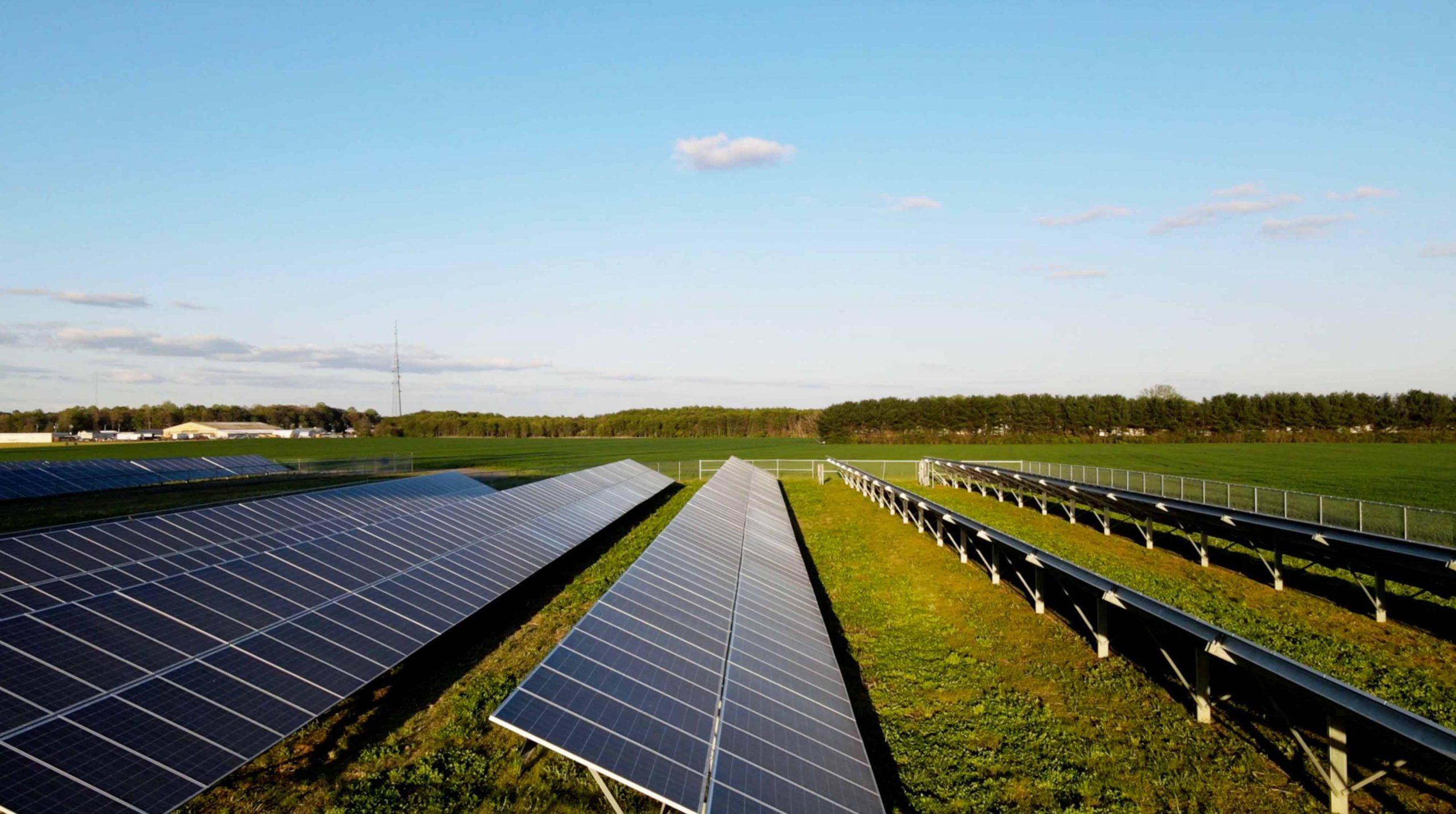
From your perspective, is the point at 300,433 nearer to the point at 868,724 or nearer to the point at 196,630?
the point at 196,630

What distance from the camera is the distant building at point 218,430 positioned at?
533 ft

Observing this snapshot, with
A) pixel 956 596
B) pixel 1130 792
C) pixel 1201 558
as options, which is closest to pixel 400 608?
pixel 1130 792

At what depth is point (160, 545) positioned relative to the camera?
1492cm

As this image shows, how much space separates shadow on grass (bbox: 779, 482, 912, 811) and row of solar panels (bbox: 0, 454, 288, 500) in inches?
Result: 1703

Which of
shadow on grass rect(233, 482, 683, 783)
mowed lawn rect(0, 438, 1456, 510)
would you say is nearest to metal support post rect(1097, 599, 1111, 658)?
shadow on grass rect(233, 482, 683, 783)

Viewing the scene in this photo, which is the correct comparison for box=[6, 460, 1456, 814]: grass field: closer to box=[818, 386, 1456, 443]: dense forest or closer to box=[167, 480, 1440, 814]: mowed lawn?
box=[167, 480, 1440, 814]: mowed lawn

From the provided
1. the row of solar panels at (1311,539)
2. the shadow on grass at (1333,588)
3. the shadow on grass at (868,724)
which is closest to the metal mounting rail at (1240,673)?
the shadow on grass at (868,724)

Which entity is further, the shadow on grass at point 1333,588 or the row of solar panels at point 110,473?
the row of solar panels at point 110,473

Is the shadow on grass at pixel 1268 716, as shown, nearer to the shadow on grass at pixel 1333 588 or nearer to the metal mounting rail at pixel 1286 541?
the metal mounting rail at pixel 1286 541

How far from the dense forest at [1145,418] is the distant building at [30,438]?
144 m

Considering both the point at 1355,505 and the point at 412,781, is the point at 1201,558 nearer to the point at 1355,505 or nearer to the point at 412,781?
the point at 1355,505

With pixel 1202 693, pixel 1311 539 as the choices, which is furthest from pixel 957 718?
pixel 1311 539

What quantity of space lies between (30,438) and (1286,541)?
195m

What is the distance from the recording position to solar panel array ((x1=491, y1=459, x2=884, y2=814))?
556 centimetres
